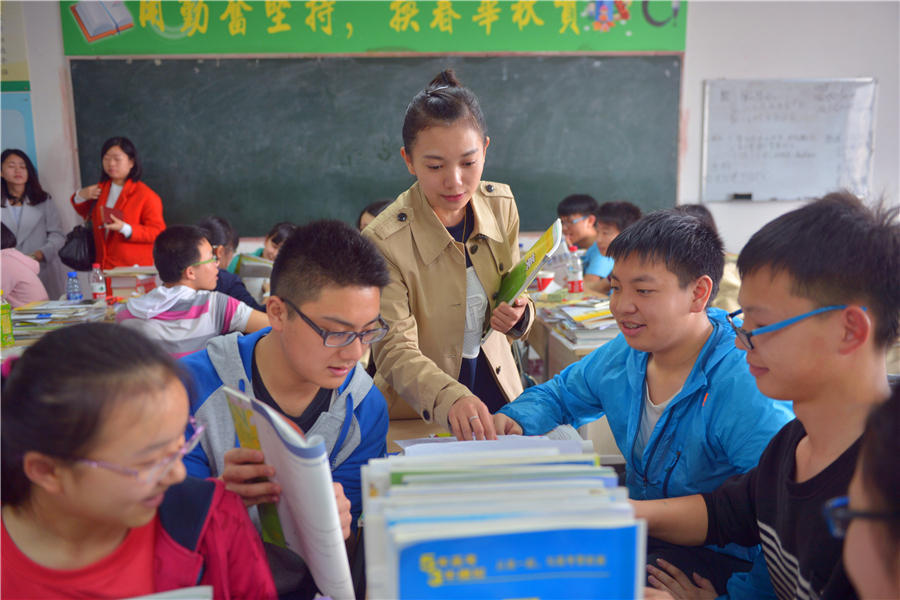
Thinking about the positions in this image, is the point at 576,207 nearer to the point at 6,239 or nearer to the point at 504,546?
the point at 6,239

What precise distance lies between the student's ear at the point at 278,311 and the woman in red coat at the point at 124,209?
12.2ft

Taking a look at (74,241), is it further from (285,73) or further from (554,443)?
(554,443)

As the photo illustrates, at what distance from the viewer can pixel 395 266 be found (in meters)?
1.84

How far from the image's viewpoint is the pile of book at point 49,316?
2764mm

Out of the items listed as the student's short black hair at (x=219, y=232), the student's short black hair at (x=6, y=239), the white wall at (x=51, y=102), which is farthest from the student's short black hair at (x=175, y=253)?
the white wall at (x=51, y=102)

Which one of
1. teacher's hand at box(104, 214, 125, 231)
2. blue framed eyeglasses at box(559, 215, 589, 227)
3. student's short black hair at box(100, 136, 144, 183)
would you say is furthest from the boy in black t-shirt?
student's short black hair at box(100, 136, 144, 183)

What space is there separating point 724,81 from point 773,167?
0.82 m

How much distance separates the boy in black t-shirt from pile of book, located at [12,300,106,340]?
2563 mm

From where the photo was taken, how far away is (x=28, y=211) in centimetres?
482

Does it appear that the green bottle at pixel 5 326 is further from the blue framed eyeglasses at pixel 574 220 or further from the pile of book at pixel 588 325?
the blue framed eyeglasses at pixel 574 220

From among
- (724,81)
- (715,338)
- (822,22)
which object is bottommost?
(715,338)

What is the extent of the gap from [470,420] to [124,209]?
4121 millimetres

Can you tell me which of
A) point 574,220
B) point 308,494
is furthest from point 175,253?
point 574,220

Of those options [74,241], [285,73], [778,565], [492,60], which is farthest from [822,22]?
[74,241]
